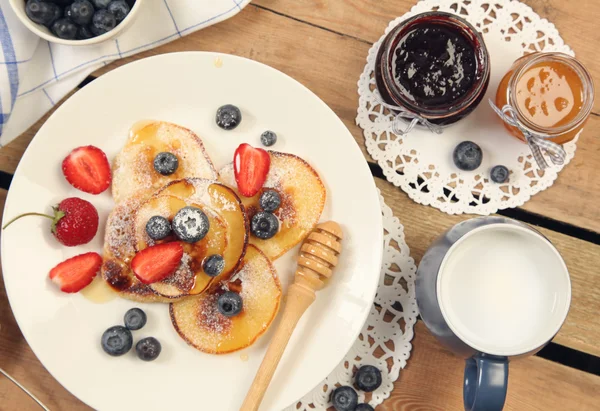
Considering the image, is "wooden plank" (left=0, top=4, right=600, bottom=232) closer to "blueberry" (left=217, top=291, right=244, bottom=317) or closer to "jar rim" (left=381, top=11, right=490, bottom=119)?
"jar rim" (left=381, top=11, right=490, bottom=119)

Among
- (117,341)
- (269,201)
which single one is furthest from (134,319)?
(269,201)

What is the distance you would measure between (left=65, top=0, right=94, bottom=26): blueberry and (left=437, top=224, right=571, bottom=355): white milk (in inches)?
36.6

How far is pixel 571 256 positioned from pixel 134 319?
1037 millimetres

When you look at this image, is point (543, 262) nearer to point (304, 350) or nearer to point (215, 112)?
point (304, 350)

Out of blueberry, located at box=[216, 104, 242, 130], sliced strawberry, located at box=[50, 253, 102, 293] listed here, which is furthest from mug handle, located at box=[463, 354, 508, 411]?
sliced strawberry, located at box=[50, 253, 102, 293]

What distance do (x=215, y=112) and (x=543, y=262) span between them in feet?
2.60

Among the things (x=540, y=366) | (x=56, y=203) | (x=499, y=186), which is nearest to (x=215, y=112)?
(x=56, y=203)

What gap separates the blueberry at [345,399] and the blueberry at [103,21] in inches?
38.1

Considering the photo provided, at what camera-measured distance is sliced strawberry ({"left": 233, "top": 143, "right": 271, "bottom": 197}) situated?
127 cm

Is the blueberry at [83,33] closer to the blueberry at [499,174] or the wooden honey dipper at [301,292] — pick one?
the wooden honey dipper at [301,292]

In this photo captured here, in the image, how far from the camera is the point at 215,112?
1357 millimetres

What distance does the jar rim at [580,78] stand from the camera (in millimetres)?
1258

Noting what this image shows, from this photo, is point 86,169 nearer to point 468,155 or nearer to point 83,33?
point 83,33

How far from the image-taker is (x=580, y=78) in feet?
4.21
